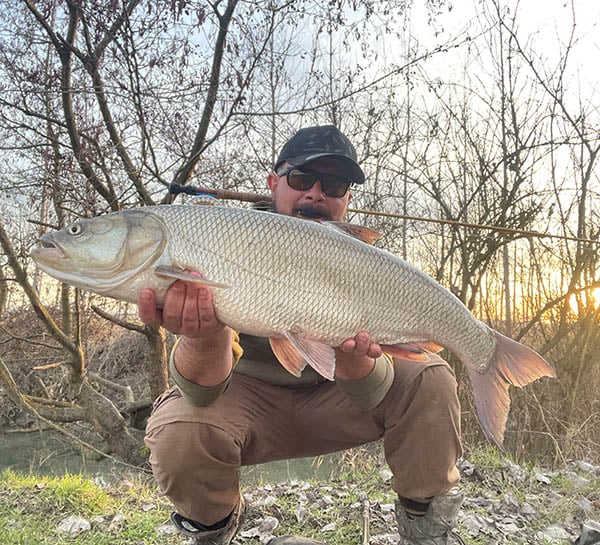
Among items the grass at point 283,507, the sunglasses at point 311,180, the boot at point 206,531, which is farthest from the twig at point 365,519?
the sunglasses at point 311,180

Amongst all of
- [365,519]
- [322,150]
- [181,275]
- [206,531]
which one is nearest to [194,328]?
[181,275]

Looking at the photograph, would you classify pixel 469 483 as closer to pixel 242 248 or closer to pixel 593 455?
pixel 593 455

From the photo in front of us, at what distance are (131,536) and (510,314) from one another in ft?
16.8

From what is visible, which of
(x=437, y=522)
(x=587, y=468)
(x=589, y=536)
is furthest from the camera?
(x=587, y=468)

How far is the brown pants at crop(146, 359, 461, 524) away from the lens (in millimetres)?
1848

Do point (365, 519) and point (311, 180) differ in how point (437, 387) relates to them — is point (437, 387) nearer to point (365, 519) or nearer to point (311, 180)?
point (365, 519)

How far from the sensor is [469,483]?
126 inches

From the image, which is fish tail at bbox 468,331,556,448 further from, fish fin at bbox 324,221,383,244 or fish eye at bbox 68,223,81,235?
fish eye at bbox 68,223,81,235

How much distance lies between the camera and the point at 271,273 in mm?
1654

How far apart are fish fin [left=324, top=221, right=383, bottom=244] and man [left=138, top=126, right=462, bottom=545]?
392 mm

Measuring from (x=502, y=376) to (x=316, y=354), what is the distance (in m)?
0.74

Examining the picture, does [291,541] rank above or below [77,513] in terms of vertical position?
above

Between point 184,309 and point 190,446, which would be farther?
point 190,446

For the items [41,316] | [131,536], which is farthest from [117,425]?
[131,536]
